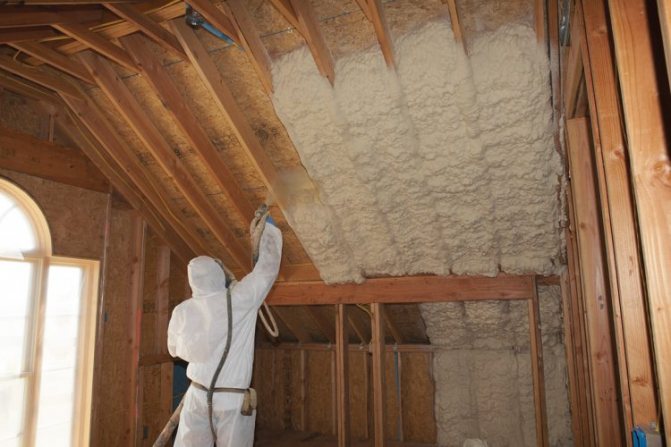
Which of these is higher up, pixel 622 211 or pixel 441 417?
pixel 622 211

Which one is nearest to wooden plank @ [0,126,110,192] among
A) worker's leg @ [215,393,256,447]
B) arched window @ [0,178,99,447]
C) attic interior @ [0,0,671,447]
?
attic interior @ [0,0,671,447]

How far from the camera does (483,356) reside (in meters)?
3.95

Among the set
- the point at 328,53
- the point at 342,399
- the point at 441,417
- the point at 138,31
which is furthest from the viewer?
the point at 441,417

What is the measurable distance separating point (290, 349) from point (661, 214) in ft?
15.4

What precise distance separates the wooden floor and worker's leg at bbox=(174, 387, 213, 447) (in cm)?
215

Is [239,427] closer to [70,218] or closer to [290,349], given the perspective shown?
[70,218]

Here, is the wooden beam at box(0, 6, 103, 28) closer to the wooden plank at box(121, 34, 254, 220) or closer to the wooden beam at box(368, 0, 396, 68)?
the wooden plank at box(121, 34, 254, 220)

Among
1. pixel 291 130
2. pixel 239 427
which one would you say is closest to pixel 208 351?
pixel 239 427

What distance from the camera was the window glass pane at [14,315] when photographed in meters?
3.36

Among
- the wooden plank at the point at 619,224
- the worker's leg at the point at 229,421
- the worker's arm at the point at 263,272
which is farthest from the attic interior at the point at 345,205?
the worker's leg at the point at 229,421

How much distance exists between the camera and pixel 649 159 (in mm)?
1005

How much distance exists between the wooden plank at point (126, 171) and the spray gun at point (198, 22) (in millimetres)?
1382

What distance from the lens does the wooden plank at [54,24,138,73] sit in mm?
2790

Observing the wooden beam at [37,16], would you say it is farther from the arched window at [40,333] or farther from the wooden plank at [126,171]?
the arched window at [40,333]
